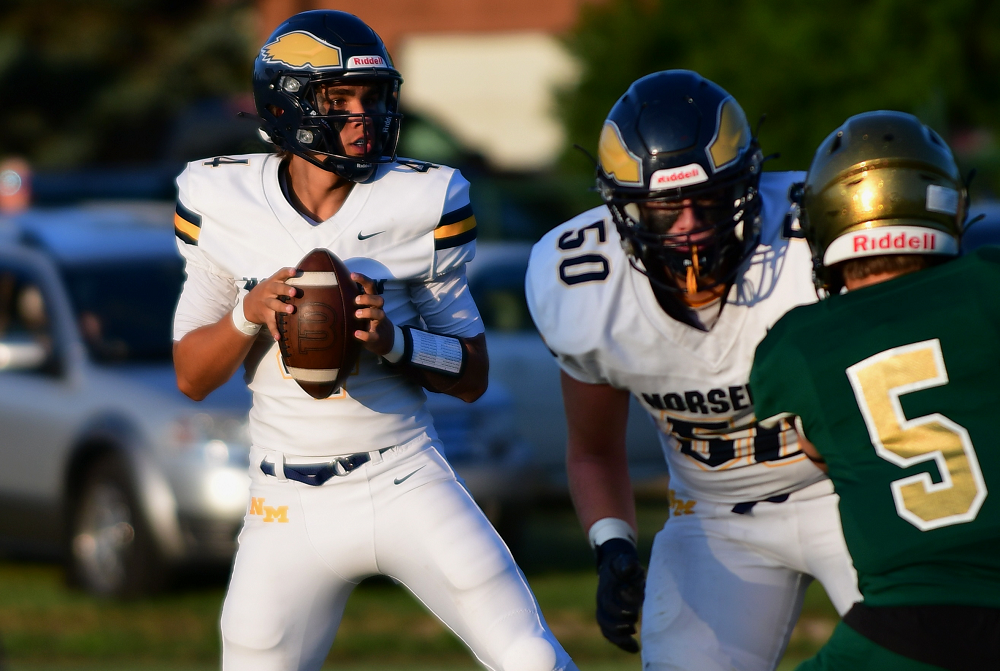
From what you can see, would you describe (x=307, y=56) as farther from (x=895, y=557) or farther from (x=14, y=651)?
(x=14, y=651)

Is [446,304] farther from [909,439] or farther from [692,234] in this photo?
[909,439]

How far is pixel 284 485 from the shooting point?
3523 millimetres

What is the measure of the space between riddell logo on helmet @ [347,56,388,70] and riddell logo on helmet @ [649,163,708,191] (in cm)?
77

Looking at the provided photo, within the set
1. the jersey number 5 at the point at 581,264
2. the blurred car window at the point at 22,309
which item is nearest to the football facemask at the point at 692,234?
the jersey number 5 at the point at 581,264

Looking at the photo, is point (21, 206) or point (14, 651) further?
point (21, 206)

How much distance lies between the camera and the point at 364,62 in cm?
354

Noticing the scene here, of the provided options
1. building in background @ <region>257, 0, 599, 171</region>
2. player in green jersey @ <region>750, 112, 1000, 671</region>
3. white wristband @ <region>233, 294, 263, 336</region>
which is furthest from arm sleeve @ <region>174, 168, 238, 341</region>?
building in background @ <region>257, 0, 599, 171</region>

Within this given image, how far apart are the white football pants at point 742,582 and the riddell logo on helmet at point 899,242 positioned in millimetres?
948

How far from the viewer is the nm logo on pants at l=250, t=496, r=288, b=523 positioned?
3.50m

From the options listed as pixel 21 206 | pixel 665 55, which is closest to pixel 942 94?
pixel 665 55

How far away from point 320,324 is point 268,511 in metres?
0.56

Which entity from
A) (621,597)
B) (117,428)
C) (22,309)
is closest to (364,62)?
(621,597)

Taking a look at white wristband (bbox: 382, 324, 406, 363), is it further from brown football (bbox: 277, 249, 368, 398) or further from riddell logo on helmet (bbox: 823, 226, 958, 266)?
riddell logo on helmet (bbox: 823, 226, 958, 266)

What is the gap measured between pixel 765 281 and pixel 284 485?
1.33 meters
